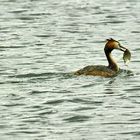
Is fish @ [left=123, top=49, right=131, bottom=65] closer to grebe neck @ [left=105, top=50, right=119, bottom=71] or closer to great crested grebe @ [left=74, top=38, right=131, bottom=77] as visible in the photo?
great crested grebe @ [left=74, top=38, right=131, bottom=77]

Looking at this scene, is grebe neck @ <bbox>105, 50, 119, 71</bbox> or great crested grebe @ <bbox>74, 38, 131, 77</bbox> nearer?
great crested grebe @ <bbox>74, 38, 131, 77</bbox>

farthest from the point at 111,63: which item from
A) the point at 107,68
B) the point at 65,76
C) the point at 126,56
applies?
the point at 65,76

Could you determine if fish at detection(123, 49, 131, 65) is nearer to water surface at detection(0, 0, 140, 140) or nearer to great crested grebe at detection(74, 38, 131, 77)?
great crested grebe at detection(74, 38, 131, 77)

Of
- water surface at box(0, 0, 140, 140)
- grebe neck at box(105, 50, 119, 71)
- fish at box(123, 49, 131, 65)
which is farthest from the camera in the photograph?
fish at box(123, 49, 131, 65)

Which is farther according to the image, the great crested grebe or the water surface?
the great crested grebe

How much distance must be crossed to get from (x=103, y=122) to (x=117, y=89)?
3562mm

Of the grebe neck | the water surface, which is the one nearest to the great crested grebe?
the grebe neck

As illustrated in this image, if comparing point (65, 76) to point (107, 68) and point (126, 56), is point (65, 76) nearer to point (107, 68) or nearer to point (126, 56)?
point (107, 68)

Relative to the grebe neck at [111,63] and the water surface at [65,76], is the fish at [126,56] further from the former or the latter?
the grebe neck at [111,63]

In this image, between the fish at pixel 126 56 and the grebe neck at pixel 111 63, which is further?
the fish at pixel 126 56

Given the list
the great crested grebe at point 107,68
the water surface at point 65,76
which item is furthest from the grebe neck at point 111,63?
the water surface at point 65,76

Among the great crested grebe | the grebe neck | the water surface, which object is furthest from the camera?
the grebe neck

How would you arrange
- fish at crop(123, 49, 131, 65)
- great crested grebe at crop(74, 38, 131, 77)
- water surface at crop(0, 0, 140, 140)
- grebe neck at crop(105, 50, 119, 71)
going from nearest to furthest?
water surface at crop(0, 0, 140, 140)
great crested grebe at crop(74, 38, 131, 77)
grebe neck at crop(105, 50, 119, 71)
fish at crop(123, 49, 131, 65)

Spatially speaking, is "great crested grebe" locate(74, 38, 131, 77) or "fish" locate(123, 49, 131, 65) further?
"fish" locate(123, 49, 131, 65)
